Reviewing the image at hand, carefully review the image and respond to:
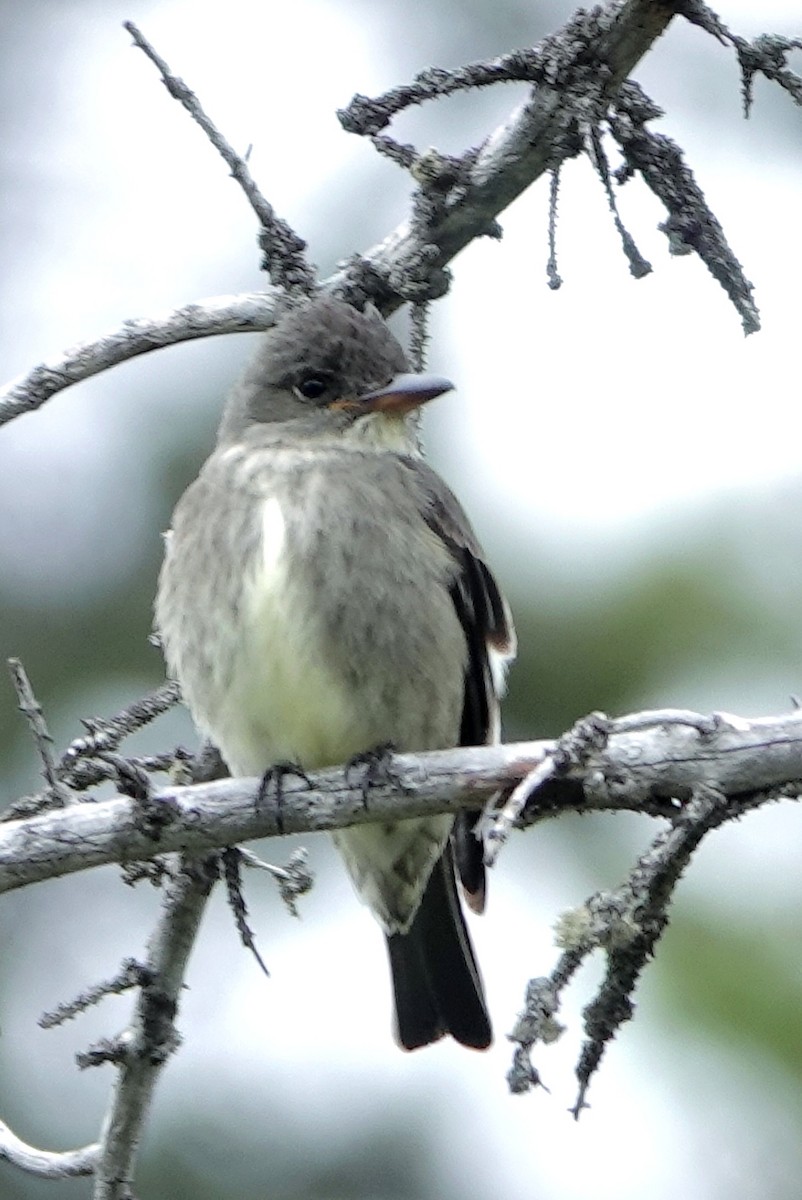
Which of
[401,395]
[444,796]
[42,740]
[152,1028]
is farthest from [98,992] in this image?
[401,395]

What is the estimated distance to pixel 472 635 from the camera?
523 cm

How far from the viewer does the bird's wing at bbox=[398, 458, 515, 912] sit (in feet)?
17.0

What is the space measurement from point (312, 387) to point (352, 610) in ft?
2.50

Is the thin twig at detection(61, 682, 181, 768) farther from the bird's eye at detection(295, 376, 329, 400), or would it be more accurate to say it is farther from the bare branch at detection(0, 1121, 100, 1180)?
the bird's eye at detection(295, 376, 329, 400)

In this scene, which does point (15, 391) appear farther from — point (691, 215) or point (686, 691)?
point (686, 691)

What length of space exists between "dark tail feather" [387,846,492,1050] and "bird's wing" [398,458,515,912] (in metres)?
0.27

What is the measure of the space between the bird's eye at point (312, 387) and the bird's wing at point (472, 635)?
0.30 metres

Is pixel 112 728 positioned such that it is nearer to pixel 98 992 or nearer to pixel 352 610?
pixel 98 992

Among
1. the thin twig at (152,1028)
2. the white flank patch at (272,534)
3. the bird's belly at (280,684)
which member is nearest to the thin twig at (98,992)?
the thin twig at (152,1028)

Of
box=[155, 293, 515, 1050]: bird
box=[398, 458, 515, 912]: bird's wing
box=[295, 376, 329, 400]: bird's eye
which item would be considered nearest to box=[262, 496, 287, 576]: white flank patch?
box=[155, 293, 515, 1050]: bird

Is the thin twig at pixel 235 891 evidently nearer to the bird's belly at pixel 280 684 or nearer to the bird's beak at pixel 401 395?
the bird's belly at pixel 280 684

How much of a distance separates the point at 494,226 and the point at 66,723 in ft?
11.2

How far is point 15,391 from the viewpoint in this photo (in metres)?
4.25

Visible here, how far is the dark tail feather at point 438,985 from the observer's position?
17.6ft
